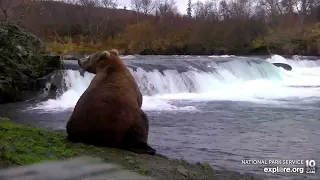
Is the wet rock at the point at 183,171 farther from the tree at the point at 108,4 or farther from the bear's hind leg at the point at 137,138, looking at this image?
the tree at the point at 108,4

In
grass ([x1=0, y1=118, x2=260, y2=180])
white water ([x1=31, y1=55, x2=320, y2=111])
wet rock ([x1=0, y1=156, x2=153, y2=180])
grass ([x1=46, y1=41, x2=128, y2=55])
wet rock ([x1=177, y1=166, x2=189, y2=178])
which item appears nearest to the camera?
wet rock ([x1=0, y1=156, x2=153, y2=180])

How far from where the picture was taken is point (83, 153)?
22.8 feet

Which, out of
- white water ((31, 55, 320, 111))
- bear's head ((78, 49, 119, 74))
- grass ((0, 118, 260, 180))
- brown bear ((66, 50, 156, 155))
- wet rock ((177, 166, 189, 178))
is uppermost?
bear's head ((78, 49, 119, 74))

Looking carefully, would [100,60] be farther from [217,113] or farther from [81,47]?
[81,47]

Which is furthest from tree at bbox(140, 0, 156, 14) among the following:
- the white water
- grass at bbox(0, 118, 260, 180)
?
grass at bbox(0, 118, 260, 180)

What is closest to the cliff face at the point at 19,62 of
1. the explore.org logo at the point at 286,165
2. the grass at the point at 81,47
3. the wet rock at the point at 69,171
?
the explore.org logo at the point at 286,165

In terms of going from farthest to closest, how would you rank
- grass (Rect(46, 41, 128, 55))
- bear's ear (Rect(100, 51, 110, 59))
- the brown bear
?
grass (Rect(46, 41, 128, 55)), bear's ear (Rect(100, 51, 110, 59)), the brown bear

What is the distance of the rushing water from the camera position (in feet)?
31.5

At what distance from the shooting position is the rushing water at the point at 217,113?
9.61 meters

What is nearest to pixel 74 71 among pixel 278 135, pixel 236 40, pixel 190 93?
pixel 190 93

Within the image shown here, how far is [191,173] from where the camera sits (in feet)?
21.8

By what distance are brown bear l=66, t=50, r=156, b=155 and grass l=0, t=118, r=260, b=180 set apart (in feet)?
0.64

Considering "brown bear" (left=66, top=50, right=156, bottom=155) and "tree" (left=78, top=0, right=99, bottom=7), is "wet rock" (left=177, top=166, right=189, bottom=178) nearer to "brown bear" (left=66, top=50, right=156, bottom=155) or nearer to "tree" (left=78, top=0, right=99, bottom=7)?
"brown bear" (left=66, top=50, right=156, bottom=155)

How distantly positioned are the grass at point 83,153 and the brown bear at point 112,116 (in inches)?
7.7
